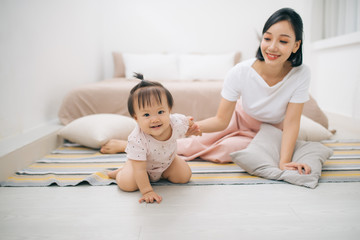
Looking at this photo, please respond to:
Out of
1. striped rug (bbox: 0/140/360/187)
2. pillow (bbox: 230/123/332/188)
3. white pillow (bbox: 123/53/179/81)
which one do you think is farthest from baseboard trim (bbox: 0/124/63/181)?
white pillow (bbox: 123/53/179/81)

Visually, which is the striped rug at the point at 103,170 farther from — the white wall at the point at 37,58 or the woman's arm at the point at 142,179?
the white wall at the point at 37,58

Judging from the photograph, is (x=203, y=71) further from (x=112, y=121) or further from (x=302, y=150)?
(x=302, y=150)

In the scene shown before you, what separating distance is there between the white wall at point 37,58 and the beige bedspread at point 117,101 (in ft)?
0.61

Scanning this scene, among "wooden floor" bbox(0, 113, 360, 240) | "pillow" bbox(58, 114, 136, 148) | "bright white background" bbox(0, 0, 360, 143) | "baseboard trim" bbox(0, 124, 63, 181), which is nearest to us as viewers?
"wooden floor" bbox(0, 113, 360, 240)

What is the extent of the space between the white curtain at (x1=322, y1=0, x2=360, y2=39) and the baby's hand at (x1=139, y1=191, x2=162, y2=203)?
9.30 ft

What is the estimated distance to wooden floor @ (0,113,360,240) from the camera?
0.99m

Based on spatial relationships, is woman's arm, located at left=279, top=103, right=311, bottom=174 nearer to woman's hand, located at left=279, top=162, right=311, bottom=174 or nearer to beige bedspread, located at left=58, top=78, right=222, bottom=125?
woman's hand, located at left=279, top=162, right=311, bottom=174

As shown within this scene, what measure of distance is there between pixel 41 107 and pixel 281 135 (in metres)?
1.85

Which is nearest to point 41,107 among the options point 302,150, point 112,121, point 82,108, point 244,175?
point 82,108

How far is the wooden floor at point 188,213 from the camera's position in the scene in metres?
0.99

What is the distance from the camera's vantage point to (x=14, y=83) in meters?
1.87

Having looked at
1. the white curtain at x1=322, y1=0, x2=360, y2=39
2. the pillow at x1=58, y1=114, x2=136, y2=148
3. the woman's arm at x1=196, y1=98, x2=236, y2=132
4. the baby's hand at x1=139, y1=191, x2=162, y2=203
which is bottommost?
the baby's hand at x1=139, y1=191, x2=162, y2=203

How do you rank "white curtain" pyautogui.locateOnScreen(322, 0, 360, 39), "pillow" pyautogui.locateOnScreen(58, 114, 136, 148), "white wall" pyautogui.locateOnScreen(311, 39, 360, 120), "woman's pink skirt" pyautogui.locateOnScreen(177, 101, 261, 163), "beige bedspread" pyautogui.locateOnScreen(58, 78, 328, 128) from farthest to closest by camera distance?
"white curtain" pyautogui.locateOnScreen(322, 0, 360, 39)
"white wall" pyautogui.locateOnScreen(311, 39, 360, 120)
"beige bedspread" pyautogui.locateOnScreen(58, 78, 328, 128)
"pillow" pyautogui.locateOnScreen(58, 114, 136, 148)
"woman's pink skirt" pyautogui.locateOnScreen(177, 101, 261, 163)

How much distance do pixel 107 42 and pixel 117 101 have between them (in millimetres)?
1971
